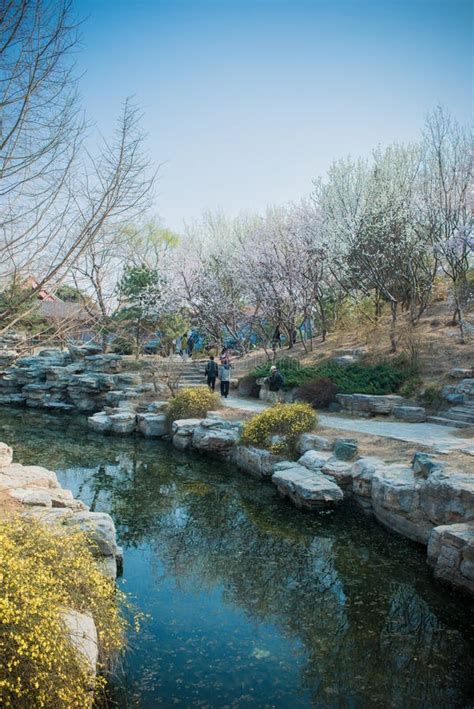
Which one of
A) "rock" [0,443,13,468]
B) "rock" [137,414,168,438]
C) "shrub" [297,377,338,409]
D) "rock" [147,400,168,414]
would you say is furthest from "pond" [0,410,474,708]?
"rock" [147,400,168,414]

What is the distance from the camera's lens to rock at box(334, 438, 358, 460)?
28.1 ft

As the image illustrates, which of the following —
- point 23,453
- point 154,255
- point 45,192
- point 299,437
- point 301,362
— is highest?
point 154,255

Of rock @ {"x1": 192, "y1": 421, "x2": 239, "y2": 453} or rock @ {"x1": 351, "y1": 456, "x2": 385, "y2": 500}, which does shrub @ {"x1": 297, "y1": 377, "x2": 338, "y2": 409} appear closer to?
rock @ {"x1": 192, "y1": 421, "x2": 239, "y2": 453}

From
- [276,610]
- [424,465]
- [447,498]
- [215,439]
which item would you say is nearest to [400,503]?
[424,465]

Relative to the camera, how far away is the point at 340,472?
8.05 metres

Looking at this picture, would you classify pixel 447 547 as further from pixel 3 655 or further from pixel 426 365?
pixel 426 365

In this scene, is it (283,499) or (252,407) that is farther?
(252,407)

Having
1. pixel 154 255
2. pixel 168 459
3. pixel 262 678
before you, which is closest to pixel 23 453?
pixel 168 459

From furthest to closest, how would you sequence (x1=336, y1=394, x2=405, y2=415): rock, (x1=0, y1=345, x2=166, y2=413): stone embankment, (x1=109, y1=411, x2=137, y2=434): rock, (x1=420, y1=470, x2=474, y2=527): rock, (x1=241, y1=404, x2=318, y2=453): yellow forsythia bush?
(x1=0, y1=345, x2=166, y2=413): stone embankment
(x1=109, y1=411, x2=137, y2=434): rock
(x1=336, y1=394, x2=405, y2=415): rock
(x1=241, y1=404, x2=318, y2=453): yellow forsythia bush
(x1=420, y1=470, x2=474, y2=527): rock

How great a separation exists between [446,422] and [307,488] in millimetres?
4483

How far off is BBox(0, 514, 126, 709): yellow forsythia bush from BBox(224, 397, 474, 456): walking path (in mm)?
5855

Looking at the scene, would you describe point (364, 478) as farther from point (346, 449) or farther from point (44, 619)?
point (44, 619)

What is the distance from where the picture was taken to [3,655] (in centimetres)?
254

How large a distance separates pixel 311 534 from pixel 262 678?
3.02 metres
